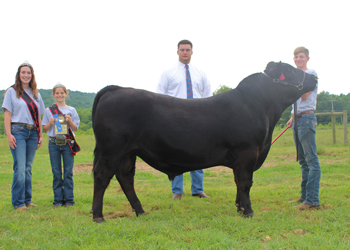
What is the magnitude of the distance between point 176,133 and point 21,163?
9.14 feet

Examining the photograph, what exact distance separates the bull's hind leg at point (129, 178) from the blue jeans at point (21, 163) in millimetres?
1743

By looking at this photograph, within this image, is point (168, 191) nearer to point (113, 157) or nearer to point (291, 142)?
point (113, 157)

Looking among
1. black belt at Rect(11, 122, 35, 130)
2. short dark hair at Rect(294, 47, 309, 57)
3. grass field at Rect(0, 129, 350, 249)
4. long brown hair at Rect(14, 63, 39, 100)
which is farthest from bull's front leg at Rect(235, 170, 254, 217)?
long brown hair at Rect(14, 63, 39, 100)

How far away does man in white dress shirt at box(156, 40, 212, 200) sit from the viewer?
5.62 meters

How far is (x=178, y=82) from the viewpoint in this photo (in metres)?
5.64

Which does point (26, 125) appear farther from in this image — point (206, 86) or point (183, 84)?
point (206, 86)

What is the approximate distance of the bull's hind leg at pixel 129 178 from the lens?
13.9 ft

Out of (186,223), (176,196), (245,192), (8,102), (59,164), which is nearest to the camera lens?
(186,223)

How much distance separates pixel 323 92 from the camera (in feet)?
159

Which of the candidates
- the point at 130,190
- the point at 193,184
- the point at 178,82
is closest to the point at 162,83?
the point at 178,82

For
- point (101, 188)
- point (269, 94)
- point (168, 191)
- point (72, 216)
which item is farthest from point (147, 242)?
point (168, 191)

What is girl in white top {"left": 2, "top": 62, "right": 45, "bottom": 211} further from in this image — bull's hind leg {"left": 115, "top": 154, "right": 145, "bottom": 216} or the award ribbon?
bull's hind leg {"left": 115, "top": 154, "right": 145, "bottom": 216}

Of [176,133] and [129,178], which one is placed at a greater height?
[176,133]

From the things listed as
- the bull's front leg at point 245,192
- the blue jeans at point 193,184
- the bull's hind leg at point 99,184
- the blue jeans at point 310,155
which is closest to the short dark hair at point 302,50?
the blue jeans at point 310,155
